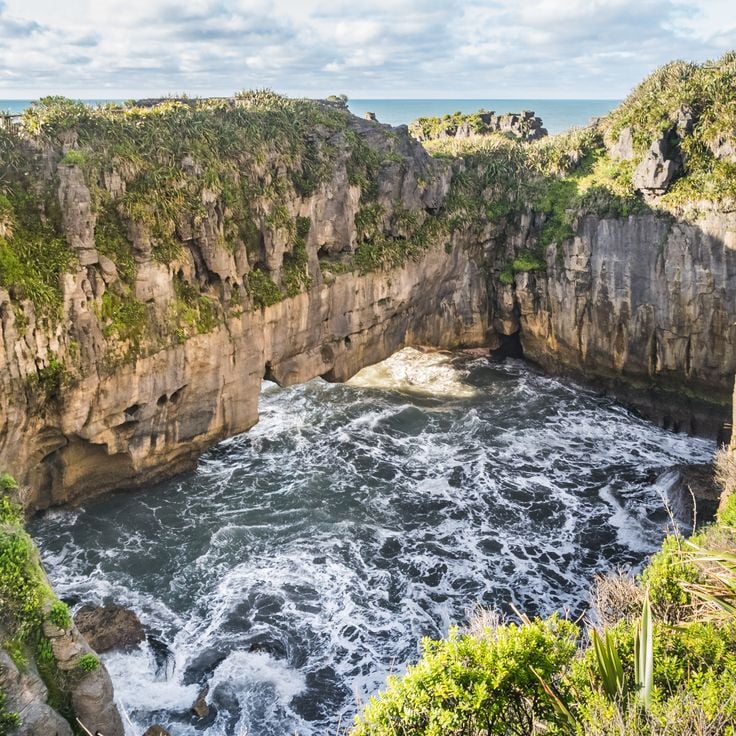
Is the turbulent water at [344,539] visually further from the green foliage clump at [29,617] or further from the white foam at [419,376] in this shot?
the green foliage clump at [29,617]

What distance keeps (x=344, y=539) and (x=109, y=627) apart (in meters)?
8.09

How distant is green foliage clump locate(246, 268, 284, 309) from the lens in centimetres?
2795

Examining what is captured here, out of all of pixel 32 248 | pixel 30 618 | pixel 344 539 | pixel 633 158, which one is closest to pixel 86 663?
pixel 30 618

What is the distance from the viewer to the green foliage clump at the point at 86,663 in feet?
47.9

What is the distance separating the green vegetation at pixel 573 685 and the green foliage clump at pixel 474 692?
16 mm

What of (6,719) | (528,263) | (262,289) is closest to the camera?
(6,719)

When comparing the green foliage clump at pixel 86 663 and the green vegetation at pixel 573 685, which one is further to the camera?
the green foliage clump at pixel 86 663

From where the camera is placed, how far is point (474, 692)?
11.1m

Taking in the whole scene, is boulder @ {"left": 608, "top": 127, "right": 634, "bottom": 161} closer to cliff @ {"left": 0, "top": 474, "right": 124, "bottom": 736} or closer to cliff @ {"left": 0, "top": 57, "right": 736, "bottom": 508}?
cliff @ {"left": 0, "top": 57, "right": 736, "bottom": 508}

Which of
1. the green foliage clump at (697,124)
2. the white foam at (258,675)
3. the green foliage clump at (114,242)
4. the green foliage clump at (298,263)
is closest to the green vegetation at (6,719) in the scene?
the white foam at (258,675)

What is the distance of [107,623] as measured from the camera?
19.8 meters

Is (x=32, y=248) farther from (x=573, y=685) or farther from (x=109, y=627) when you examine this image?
(x=573, y=685)

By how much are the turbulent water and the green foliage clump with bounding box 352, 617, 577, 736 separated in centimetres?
713

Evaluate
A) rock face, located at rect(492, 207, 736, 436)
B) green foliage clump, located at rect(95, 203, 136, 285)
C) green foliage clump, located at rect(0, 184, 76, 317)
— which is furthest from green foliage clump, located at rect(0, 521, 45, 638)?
rock face, located at rect(492, 207, 736, 436)
